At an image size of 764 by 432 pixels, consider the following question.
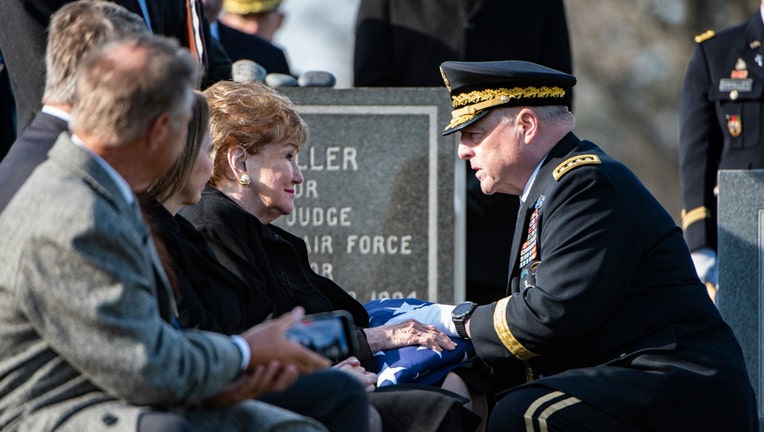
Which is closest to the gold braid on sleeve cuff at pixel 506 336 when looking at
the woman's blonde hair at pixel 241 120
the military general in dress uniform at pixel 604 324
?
the military general in dress uniform at pixel 604 324

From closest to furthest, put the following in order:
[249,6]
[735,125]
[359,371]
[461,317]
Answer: [359,371] < [461,317] < [735,125] < [249,6]

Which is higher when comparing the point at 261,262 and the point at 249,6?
the point at 249,6

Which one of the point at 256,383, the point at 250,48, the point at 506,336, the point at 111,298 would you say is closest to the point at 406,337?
the point at 506,336

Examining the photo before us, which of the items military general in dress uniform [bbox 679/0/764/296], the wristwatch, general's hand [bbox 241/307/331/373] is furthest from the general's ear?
military general in dress uniform [bbox 679/0/764/296]

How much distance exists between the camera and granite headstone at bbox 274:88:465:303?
7.31 metres

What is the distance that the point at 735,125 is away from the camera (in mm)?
7453

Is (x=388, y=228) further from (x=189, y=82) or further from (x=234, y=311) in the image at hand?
(x=189, y=82)

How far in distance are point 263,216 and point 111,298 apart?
195cm

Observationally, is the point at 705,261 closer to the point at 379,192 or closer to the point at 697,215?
the point at 697,215

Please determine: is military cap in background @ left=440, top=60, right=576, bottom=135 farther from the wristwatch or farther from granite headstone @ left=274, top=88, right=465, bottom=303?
granite headstone @ left=274, top=88, right=465, bottom=303

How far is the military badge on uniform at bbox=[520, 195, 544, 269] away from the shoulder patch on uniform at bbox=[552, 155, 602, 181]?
0.11m

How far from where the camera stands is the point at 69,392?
3092mm

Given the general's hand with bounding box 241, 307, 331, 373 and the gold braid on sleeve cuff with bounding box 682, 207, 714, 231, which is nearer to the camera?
the general's hand with bounding box 241, 307, 331, 373

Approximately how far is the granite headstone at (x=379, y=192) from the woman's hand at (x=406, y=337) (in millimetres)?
2575
